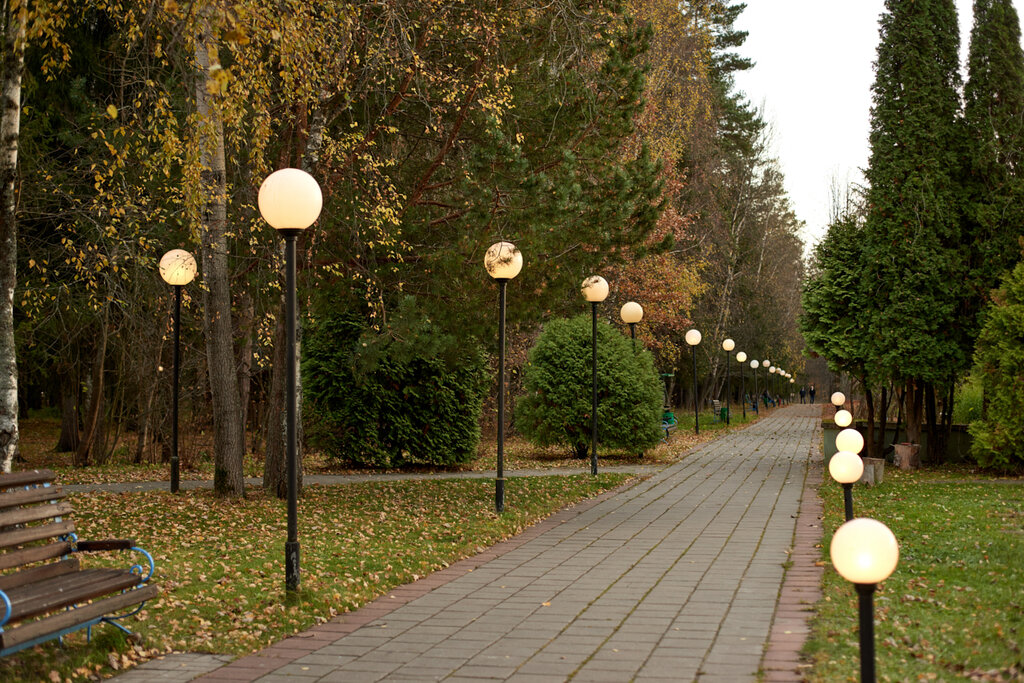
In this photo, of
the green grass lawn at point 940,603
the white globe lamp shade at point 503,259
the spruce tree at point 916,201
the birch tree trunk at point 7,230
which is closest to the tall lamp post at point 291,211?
the birch tree trunk at point 7,230

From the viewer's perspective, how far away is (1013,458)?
15.4 metres

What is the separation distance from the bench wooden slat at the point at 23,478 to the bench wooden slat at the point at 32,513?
18cm

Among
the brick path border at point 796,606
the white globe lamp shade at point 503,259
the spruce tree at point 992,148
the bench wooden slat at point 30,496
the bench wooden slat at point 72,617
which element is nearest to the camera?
the bench wooden slat at point 72,617

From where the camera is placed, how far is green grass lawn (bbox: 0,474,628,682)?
5.69 m

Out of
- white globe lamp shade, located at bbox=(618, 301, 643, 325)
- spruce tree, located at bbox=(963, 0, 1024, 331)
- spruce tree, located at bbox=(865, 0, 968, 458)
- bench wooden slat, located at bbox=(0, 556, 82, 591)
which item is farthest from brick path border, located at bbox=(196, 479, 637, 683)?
spruce tree, located at bbox=(963, 0, 1024, 331)

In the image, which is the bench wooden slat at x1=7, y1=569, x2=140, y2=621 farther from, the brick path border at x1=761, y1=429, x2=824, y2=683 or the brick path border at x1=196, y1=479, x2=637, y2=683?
the brick path border at x1=761, y1=429, x2=824, y2=683

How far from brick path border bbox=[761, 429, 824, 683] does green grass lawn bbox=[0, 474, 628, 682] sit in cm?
289

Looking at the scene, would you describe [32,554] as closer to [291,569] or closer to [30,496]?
[30,496]

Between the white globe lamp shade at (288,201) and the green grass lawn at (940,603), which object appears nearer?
the green grass lawn at (940,603)

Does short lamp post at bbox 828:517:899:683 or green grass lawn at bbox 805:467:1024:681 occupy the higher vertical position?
short lamp post at bbox 828:517:899:683

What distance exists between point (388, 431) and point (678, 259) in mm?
17426

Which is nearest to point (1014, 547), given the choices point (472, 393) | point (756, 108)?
point (472, 393)

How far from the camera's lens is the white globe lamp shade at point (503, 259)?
34.2ft

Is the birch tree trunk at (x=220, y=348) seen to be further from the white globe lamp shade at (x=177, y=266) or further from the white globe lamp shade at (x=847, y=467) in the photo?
the white globe lamp shade at (x=847, y=467)
